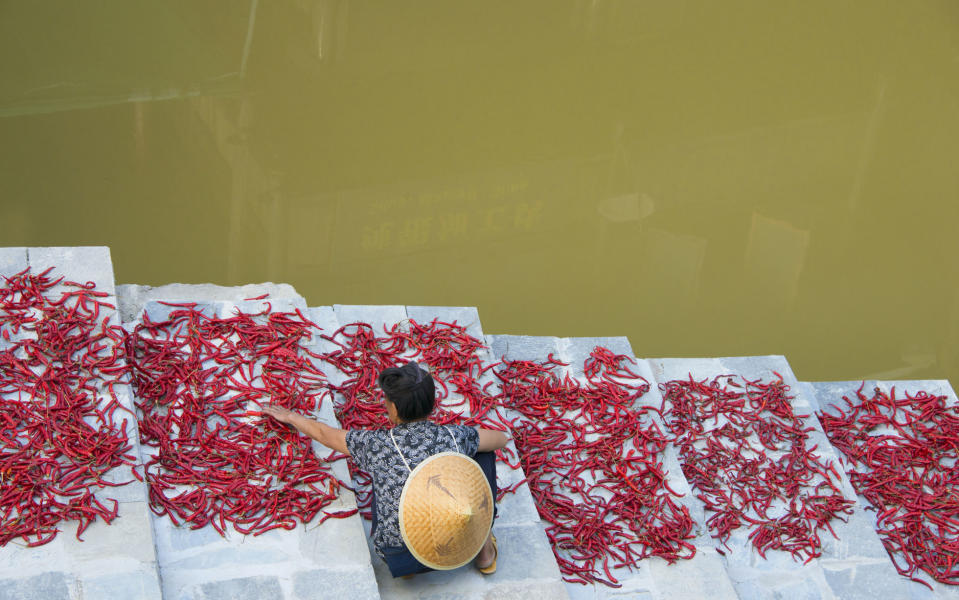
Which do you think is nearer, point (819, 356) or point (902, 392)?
point (902, 392)

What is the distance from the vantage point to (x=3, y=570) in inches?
102

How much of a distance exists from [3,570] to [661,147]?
570cm

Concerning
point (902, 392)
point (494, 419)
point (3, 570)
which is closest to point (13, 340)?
point (3, 570)

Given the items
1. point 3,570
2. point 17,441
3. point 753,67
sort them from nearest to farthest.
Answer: point 3,570, point 17,441, point 753,67

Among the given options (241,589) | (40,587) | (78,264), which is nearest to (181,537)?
(241,589)

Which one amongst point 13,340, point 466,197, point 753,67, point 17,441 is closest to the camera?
point 17,441

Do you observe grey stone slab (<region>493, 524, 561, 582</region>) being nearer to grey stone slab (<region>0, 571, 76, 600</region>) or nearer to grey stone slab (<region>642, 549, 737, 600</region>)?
grey stone slab (<region>642, 549, 737, 600</region>)

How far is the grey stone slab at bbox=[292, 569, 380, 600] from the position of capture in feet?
9.12

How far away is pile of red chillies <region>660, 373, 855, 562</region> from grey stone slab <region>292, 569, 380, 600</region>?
1.47 metres

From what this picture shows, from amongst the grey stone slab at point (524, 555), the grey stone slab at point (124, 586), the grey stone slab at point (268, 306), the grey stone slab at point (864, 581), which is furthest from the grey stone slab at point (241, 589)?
the grey stone slab at point (864, 581)

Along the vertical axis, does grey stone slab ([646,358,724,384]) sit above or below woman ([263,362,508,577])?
below

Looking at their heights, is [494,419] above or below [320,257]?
above

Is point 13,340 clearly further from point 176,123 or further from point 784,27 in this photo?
point 784,27

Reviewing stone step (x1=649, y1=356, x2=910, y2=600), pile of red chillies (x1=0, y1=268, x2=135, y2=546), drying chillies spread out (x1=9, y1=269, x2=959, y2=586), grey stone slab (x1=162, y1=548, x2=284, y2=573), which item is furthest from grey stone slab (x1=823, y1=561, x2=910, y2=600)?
pile of red chillies (x1=0, y1=268, x2=135, y2=546)
